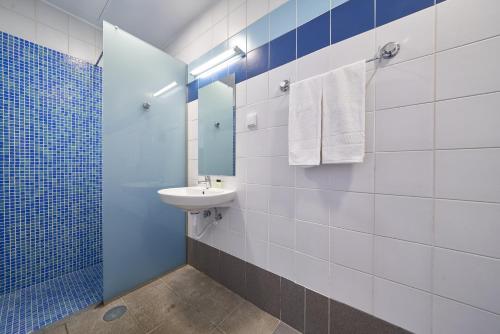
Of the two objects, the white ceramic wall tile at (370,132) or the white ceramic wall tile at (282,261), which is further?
the white ceramic wall tile at (282,261)

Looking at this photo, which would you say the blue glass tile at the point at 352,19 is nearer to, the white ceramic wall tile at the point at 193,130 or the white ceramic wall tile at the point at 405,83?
the white ceramic wall tile at the point at 405,83

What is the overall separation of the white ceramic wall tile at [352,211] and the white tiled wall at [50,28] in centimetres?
273

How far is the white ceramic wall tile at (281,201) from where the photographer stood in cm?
116

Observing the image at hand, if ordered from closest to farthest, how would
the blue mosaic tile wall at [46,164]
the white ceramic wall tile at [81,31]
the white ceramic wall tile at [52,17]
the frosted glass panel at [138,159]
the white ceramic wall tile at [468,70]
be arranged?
the white ceramic wall tile at [468,70]
the frosted glass panel at [138,159]
the blue mosaic tile wall at [46,164]
the white ceramic wall tile at [52,17]
the white ceramic wall tile at [81,31]

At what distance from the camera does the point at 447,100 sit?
0.73 metres

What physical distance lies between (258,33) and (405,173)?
1278 mm

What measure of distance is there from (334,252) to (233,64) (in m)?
1.52

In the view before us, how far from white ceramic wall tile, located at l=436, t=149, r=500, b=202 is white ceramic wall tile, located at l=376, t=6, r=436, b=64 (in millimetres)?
447

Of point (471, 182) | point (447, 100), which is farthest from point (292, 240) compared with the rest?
point (447, 100)

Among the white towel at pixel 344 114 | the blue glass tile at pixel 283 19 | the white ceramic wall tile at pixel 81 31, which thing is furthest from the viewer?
the white ceramic wall tile at pixel 81 31

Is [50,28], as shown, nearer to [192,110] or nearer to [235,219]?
[192,110]

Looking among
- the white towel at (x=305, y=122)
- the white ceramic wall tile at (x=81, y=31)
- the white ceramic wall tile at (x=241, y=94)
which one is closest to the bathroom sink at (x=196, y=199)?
the white towel at (x=305, y=122)

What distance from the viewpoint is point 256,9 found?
1319 mm

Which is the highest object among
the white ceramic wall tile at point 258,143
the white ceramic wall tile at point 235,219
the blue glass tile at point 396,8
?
the blue glass tile at point 396,8
